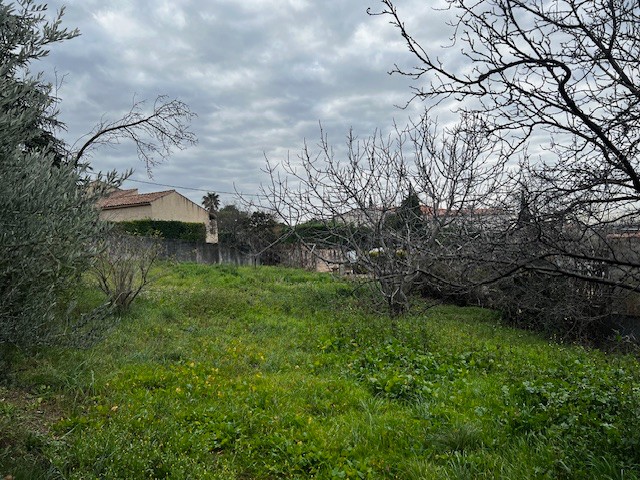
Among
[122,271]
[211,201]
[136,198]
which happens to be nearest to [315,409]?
[122,271]

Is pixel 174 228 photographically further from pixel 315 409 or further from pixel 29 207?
pixel 29 207

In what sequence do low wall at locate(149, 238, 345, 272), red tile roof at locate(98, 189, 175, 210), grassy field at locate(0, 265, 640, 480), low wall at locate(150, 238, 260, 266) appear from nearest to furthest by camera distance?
1. grassy field at locate(0, 265, 640, 480)
2. low wall at locate(150, 238, 260, 266)
3. low wall at locate(149, 238, 345, 272)
4. red tile roof at locate(98, 189, 175, 210)

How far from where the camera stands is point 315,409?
473 centimetres

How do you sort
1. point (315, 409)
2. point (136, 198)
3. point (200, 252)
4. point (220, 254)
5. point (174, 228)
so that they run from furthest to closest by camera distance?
1. point (136, 198)
2. point (174, 228)
3. point (220, 254)
4. point (200, 252)
5. point (315, 409)

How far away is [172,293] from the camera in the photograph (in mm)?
11312

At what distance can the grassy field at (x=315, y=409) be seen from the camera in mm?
3328

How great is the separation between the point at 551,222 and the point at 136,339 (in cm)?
618

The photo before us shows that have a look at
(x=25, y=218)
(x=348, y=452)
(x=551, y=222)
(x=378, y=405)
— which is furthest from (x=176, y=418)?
(x=551, y=222)

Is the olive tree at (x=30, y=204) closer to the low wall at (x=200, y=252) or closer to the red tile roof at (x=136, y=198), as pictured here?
the low wall at (x=200, y=252)

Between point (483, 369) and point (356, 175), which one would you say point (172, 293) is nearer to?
point (356, 175)

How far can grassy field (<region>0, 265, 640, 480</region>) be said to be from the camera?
3328 millimetres

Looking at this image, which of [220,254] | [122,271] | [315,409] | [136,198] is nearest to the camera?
[315,409]

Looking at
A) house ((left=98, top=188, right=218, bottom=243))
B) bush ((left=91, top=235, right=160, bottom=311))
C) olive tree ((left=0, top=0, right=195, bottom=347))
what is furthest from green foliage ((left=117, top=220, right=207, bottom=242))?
olive tree ((left=0, top=0, right=195, bottom=347))

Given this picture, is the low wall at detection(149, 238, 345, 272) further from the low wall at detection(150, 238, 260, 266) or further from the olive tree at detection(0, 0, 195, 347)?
the olive tree at detection(0, 0, 195, 347)
